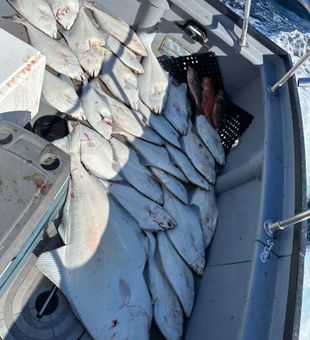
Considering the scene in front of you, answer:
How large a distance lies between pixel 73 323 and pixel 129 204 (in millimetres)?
986

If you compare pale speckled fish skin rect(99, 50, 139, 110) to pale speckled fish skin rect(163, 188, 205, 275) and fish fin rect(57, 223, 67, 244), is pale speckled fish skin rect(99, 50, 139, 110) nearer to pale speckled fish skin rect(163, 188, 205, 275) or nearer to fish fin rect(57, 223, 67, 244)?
pale speckled fish skin rect(163, 188, 205, 275)

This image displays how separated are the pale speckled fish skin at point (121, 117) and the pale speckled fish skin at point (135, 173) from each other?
0.50 ft

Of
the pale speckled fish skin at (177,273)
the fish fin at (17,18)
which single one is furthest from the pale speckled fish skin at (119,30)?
the pale speckled fish skin at (177,273)

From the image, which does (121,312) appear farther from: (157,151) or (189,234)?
(157,151)

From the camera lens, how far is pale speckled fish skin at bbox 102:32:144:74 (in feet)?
13.3

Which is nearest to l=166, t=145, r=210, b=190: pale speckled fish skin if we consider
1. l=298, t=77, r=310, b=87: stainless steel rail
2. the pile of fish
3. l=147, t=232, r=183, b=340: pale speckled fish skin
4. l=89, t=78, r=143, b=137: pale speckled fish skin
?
the pile of fish

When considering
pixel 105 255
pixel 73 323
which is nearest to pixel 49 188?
pixel 105 255

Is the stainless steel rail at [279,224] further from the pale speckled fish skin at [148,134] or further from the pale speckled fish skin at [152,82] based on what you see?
the pale speckled fish skin at [152,82]

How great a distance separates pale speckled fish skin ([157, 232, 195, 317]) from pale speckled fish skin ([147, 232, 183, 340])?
0.14 feet

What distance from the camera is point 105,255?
2828mm

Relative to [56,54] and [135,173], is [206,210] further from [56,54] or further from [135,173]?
[56,54]

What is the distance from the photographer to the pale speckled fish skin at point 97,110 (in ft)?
11.5

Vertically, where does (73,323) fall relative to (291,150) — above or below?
below

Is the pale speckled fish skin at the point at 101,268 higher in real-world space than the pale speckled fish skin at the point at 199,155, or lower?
lower
